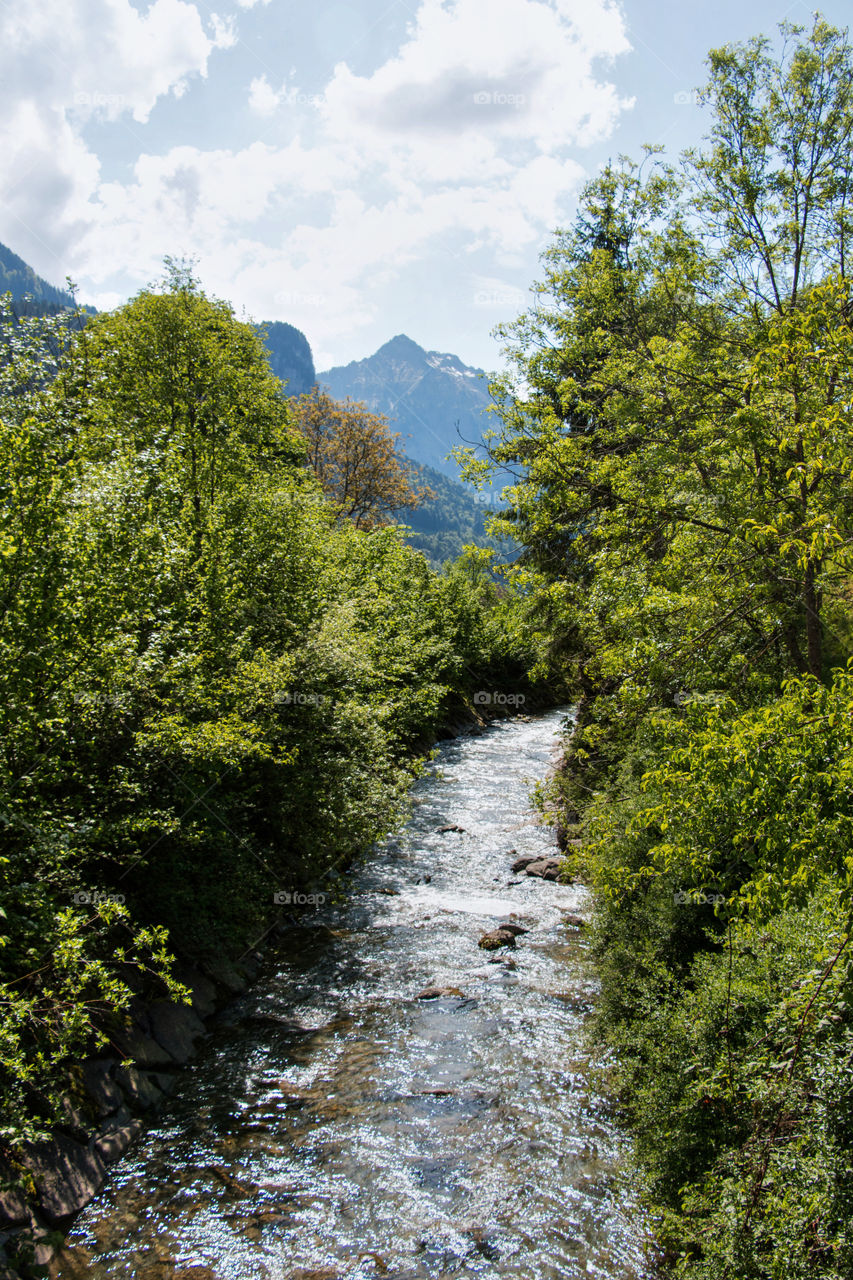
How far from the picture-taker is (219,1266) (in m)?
6.56

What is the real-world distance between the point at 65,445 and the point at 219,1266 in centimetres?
932

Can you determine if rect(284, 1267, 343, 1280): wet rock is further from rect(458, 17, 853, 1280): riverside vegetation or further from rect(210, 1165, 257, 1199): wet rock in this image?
rect(458, 17, 853, 1280): riverside vegetation

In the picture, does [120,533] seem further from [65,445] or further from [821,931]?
[821,931]

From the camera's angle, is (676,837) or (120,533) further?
(120,533)

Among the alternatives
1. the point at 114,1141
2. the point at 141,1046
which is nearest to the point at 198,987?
the point at 141,1046

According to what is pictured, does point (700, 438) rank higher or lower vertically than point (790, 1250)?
higher

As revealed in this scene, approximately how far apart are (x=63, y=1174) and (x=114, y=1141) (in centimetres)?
84

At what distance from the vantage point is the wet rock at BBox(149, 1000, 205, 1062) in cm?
979

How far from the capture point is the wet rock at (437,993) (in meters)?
11.7

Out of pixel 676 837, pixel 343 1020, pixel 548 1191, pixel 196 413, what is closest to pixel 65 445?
pixel 676 837

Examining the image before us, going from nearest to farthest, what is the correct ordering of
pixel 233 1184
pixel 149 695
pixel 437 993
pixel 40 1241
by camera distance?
pixel 40 1241 → pixel 233 1184 → pixel 149 695 → pixel 437 993

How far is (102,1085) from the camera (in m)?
8.42

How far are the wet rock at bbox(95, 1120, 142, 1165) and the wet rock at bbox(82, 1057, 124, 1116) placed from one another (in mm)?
238

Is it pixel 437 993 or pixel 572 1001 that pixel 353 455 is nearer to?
pixel 437 993
